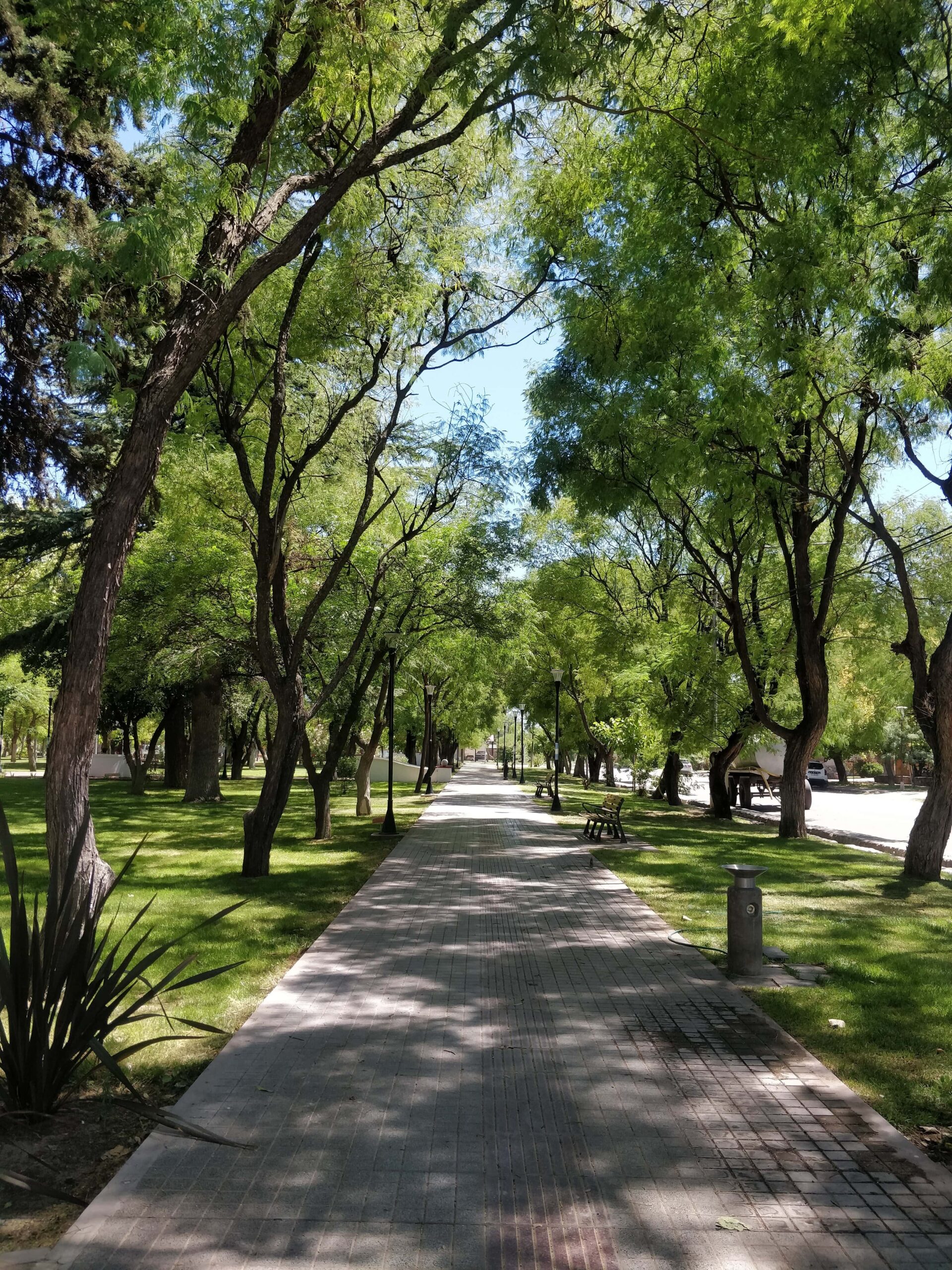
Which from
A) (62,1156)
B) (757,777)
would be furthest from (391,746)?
(757,777)

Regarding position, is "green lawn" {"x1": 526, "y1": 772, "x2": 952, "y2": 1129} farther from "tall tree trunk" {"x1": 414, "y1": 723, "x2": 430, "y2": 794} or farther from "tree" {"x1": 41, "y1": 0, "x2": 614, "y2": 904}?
"tall tree trunk" {"x1": 414, "y1": 723, "x2": 430, "y2": 794}

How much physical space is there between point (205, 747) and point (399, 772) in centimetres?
2157

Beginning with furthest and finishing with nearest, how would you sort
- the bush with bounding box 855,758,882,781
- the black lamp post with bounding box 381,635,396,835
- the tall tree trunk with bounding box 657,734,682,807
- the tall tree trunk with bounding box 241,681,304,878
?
1. the bush with bounding box 855,758,882,781
2. the tall tree trunk with bounding box 657,734,682,807
3. the black lamp post with bounding box 381,635,396,835
4. the tall tree trunk with bounding box 241,681,304,878

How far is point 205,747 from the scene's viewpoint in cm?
2791

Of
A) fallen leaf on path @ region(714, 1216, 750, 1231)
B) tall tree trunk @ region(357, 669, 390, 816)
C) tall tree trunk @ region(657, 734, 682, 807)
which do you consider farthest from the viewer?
tall tree trunk @ region(657, 734, 682, 807)

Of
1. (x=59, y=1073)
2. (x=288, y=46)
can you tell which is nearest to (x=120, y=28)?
(x=288, y=46)

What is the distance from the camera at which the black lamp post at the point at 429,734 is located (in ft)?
104

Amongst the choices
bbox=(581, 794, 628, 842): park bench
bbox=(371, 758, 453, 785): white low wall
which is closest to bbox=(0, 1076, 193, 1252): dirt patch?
bbox=(581, 794, 628, 842): park bench

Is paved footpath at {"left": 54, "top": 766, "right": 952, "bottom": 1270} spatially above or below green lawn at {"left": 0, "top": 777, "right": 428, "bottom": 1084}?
below

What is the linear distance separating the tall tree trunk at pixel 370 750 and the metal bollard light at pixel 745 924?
15776 millimetres

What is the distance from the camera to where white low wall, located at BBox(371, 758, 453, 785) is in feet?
152

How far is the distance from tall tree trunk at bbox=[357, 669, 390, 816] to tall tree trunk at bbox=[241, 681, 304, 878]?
9.66 meters

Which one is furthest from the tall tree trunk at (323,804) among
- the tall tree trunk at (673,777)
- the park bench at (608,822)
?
the tall tree trunk at (673,777)

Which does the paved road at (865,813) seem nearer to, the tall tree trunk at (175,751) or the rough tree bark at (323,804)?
the rough tree bark at (323,804)
